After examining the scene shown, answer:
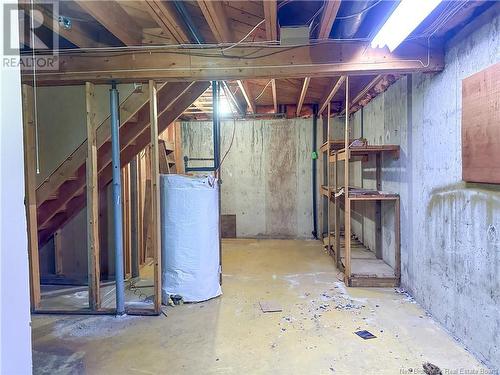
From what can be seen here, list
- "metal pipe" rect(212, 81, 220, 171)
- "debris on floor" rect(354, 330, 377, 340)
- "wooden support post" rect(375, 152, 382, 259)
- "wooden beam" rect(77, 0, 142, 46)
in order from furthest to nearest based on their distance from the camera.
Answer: "wooden support post" rect(375, 152, 382, 259) < "metal pipe" rect(212, 81, 220, 171) < "debris on floor" rect(354, 330, 377, 340) < "wooden beam" rect(77, 0, 142, 46)

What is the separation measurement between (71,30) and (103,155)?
4.39 feet

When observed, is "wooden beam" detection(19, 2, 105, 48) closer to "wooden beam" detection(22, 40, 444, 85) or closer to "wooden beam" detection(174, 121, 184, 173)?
"wooden beam" detection(22, 40, 444, 85)

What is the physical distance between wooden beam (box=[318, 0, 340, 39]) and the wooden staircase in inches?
58.1

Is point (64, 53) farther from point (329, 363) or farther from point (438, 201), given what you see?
point (438, 201)

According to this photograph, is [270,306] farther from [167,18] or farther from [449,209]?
[167,18]

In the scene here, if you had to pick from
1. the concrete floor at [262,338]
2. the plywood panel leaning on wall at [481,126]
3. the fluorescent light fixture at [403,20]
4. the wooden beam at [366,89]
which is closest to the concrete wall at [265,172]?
the wooden beam at [366,89]

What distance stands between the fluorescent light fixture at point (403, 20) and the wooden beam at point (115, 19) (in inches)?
72.0

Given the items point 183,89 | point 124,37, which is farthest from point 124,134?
point 124,37

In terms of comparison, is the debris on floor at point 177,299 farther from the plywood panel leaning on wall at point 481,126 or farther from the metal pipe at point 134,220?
the plywood panel leaning on wall at point 481,126

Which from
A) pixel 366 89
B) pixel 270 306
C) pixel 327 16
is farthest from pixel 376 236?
pixel 327 16

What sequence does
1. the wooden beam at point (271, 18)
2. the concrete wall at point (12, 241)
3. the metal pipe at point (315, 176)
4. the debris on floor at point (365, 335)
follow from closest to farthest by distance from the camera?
the concrete wall at point (12, 241)
the wooden beam at point (271, 18)
the debris on floor at point (365, 335)
the metal pipe at point (315, 176)

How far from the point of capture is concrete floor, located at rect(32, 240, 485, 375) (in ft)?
7.32

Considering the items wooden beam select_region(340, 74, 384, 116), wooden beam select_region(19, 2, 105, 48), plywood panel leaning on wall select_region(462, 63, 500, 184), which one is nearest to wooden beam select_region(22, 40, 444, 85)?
wooden beam select_region(19, 2, 105, 48)

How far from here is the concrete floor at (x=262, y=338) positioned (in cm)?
223
